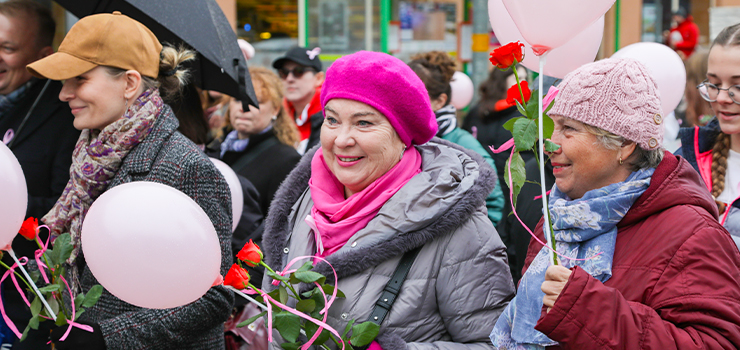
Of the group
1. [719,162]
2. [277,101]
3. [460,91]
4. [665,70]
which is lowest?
[460,91]

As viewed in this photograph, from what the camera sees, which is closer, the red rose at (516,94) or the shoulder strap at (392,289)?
the red rose at (516,94)

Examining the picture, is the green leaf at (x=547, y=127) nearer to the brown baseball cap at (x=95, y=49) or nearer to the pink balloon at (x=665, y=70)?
the brown baseball cap at (x=95, y=49)

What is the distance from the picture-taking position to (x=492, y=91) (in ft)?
18.7

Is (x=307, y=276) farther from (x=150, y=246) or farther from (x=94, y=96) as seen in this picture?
(x=94, y=96)

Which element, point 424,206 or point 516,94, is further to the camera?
point 424,206

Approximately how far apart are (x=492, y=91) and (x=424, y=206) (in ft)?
12.3

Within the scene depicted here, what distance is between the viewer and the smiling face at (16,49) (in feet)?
11.2

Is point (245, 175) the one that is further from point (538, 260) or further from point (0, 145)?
point (538, 260)

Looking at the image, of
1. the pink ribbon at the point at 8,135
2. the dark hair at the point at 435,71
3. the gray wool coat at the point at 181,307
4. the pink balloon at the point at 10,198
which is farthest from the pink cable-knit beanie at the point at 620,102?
the pink ribbon at the point at 8,135

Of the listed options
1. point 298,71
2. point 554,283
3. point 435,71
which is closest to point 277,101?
point 298,71

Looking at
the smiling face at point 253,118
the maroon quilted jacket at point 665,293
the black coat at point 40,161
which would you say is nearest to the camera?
the maroon quilted jacket at point 665,293

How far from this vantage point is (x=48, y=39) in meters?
3.61

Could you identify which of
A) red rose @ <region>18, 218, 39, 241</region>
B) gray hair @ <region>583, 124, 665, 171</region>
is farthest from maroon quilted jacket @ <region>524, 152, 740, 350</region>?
A: red rose @ <region>18, 218, 39, 241</region>

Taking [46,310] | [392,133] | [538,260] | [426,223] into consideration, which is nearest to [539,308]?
[538,260]
